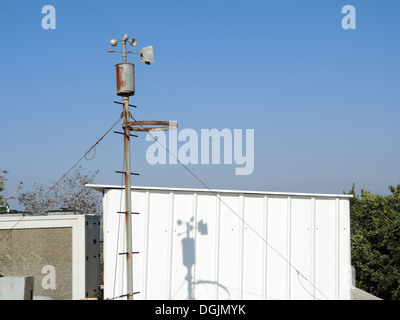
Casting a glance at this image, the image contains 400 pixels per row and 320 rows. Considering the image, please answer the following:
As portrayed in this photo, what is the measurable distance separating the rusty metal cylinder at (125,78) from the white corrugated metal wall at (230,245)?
326 centimetres

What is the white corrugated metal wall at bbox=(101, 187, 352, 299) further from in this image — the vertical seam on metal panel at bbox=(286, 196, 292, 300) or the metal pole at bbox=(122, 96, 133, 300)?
the metal pole at bbox=(122, 96, 133, 300)

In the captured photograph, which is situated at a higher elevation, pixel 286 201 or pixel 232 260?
pixel 286 201

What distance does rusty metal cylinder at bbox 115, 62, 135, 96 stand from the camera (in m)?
11.2

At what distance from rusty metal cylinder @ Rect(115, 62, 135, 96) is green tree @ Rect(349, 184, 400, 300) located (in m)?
15.9

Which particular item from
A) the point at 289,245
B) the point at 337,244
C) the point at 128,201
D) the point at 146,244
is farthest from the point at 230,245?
the point at 128,201

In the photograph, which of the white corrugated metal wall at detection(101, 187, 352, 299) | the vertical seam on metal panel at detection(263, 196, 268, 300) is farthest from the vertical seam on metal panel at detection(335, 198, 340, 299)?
the vertical seam on metal panel at detection(263, 196, 268, 300)

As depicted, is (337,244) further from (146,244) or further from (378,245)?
(378,245)

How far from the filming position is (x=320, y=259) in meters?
13.7

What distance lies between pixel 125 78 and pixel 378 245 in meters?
16.7

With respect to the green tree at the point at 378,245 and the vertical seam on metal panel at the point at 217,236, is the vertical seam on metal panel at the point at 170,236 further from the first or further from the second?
the green tree at the point at 378,245

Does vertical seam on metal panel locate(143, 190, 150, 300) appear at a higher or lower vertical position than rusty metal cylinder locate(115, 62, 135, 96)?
lower
